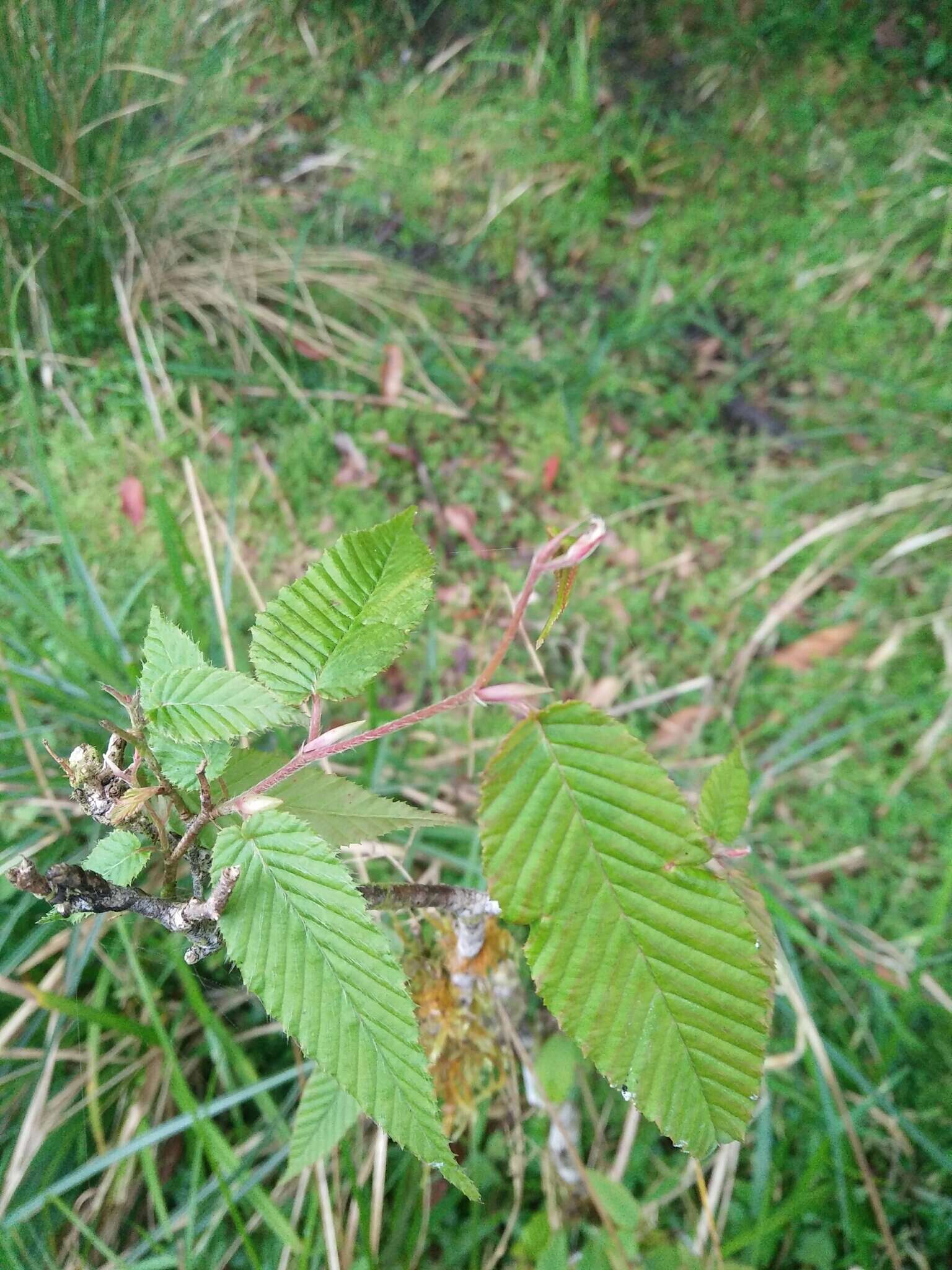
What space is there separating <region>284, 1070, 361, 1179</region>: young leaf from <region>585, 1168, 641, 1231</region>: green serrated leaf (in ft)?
1.47

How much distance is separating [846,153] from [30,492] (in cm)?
229

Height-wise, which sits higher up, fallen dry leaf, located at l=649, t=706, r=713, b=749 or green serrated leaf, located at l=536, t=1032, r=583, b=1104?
green serrated leaf, located at l=536, t=1032, r=583, b=1104

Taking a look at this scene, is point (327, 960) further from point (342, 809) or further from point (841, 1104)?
point (841, 1104)

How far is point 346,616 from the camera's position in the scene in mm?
513

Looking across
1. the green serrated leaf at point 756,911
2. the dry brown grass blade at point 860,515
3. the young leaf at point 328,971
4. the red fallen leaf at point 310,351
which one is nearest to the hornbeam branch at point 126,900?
the young leaf at point 328,971

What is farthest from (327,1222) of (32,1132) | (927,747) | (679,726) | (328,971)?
(927,747)

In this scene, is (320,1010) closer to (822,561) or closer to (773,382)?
(822,561)

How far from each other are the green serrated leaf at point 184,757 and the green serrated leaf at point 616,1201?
875 mm

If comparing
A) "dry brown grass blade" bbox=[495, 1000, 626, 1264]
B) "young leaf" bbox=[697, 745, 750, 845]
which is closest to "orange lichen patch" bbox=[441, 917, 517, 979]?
"dry brown grass blade" bbox=[495, 1000, 626, 1264]

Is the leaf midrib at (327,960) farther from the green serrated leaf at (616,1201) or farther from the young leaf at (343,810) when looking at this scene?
the green serrated leaf at (616,1201)

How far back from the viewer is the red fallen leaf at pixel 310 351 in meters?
1.90

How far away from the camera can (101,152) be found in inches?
68.3

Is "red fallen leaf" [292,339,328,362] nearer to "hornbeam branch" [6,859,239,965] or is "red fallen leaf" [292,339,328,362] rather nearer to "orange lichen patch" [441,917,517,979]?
"orange lichen patch" [441,917,517,979]

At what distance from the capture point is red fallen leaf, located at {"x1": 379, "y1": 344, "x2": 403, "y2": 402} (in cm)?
188
